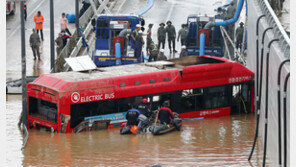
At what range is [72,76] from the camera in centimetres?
2138

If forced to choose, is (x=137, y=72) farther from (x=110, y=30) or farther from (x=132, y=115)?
(x=110, y=30)

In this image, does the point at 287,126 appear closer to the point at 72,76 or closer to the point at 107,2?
the point at 72,76

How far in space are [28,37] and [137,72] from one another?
16.8 metres

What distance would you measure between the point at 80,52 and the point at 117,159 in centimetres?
1605

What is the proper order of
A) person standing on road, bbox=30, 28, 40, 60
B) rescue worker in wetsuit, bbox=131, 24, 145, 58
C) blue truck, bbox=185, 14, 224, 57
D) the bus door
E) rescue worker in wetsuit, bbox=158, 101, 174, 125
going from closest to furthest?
rescue worker in wetsuit, bbox=158, 101, 174, 125
the bus door
rescue worker in wetsuit, bbox=131, 24, 145, 58
blue truck, bbox=185, 14, 224, 57
person standing on road, bbox=30, 28, 40, 60

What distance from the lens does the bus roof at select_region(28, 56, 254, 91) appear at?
811 inches

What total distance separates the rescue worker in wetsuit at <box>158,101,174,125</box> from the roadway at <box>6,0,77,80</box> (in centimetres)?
1125

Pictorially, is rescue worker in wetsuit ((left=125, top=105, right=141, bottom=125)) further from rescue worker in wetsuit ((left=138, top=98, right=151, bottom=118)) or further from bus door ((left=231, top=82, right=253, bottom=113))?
bus door ((left=231, top=82, right=253, bottom=113))

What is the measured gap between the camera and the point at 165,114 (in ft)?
68.7

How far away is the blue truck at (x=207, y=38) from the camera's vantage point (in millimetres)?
30812

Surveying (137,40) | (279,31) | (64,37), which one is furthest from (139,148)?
(64,37)

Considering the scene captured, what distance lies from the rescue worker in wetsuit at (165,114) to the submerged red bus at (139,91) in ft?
3.85

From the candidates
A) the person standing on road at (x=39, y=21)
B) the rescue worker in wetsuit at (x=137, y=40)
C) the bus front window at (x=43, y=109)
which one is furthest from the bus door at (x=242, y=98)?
the person standing on road at (x=39, y=21)

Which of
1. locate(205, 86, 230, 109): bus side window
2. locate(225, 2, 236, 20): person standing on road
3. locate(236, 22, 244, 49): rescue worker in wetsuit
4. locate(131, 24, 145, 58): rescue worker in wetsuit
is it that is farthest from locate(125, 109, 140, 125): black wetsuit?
locate(225, 2, 236, 20): person standing on road
